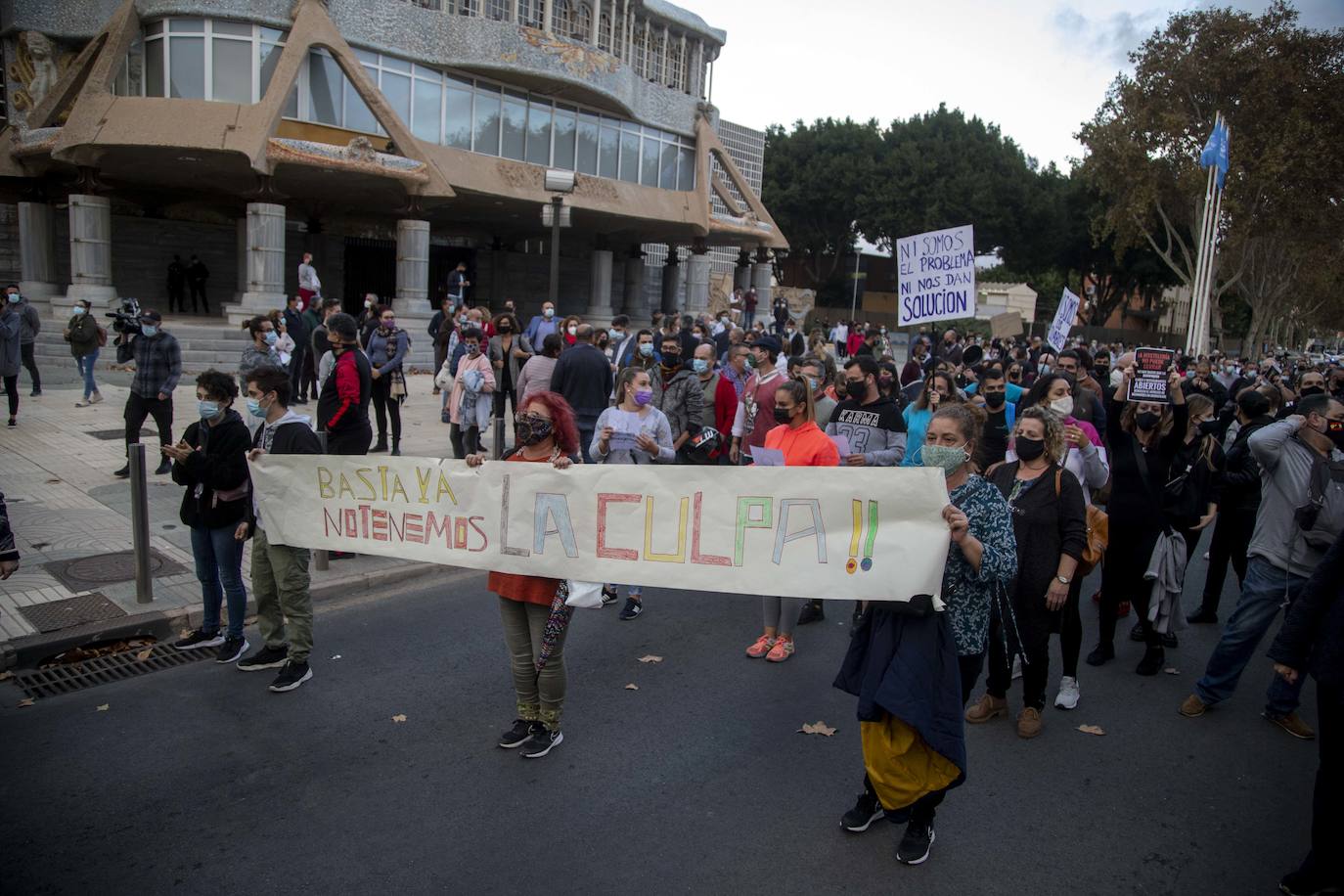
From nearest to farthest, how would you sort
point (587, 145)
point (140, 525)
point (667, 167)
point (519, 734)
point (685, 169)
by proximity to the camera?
point (519, 734)
point (140, 525)
point (587, 145)
point (667, 167)
point (685, 169)

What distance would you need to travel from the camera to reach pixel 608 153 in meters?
31.0

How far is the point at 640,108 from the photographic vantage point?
1243 inches

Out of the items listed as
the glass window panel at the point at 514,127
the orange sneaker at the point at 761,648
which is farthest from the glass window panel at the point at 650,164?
the orange sneaker at the point at 761,648

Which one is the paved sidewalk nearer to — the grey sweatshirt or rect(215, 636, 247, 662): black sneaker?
rect(215, 636, 247, 662): black sneaker

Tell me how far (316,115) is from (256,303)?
5.63 metres

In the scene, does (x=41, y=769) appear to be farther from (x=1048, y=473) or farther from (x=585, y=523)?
(x=1048, y=473)

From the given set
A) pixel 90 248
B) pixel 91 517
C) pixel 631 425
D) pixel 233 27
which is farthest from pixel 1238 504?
pixel 233 27

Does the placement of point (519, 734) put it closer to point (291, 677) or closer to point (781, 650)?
point (291, 677)

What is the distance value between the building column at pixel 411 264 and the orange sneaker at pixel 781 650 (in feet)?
66.0

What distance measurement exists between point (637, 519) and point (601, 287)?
93.7ft

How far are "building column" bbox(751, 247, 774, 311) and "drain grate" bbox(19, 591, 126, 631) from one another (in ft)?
103

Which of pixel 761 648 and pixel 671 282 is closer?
pixel 761 648

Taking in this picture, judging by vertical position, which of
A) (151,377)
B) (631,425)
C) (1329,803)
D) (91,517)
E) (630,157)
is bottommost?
(91,517)

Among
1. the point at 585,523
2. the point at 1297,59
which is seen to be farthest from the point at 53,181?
the point at 1297,59
